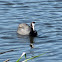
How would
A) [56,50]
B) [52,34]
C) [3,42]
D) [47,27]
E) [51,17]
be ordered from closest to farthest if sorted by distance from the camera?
[56,50]
[3,42]
[52,34]
[47,27]
[51,17]

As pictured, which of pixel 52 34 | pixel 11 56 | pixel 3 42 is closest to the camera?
pixel 11 56

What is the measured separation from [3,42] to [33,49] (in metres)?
1.37

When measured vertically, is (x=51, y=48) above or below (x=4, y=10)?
below

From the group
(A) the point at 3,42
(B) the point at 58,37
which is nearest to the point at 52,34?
(B) the point at 58,37

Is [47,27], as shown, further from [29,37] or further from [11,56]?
[11,56]

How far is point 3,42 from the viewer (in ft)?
38.7

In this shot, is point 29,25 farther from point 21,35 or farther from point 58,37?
point 58,37

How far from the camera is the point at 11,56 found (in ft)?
32.6

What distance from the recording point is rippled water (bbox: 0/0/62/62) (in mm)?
10453

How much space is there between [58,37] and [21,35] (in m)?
1.68

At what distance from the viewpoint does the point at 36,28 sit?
1395cm

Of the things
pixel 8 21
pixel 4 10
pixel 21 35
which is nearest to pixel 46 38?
pixel 21 35

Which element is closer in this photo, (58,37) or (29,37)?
(58,37)

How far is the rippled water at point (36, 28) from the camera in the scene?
1045 centimetres
